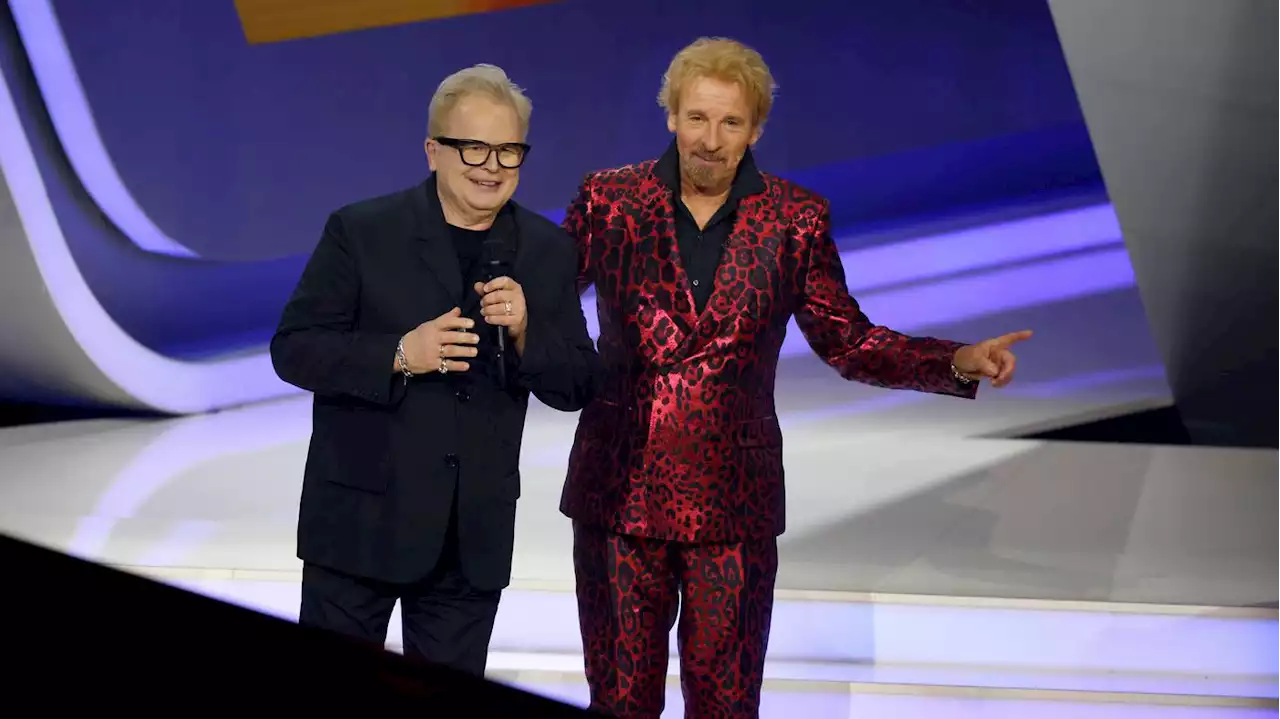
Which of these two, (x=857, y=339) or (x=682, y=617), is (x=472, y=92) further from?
(x=682, y=617)

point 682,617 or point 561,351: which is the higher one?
point 561,351

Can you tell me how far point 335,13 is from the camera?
16.8 feet

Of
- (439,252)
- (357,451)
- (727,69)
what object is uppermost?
(727,69)

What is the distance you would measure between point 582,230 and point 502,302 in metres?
0.47

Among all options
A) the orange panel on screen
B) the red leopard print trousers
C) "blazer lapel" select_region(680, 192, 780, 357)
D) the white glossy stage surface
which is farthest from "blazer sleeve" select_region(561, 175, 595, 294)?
the orange panel on screen

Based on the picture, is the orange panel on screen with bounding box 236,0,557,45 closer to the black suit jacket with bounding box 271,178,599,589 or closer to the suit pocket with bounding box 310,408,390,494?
the black suit jacket with bounding box 271,178,599,589

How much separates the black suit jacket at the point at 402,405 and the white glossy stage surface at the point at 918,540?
1.40 metres

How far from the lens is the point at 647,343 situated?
99.7 inches

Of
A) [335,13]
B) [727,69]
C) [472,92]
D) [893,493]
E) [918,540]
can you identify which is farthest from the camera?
[335,13]

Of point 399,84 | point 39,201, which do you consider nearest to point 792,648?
point 399,84

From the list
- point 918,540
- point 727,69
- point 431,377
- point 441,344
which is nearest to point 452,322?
point 441,344

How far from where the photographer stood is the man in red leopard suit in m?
2.53

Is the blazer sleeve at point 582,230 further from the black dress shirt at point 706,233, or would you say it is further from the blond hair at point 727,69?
the blond hair at point 727,69

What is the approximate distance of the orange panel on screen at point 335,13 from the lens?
5078mm
